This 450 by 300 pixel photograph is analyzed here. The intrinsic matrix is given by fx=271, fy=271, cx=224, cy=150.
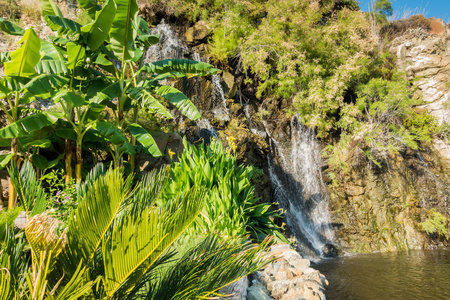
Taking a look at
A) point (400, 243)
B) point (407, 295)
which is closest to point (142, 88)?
point (407, 295)

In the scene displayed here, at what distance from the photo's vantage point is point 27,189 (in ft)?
8.28

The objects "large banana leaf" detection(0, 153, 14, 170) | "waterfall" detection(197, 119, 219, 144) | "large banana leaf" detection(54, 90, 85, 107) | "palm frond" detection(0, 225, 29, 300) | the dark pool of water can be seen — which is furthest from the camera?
"waterfall" detection(197, 119, 219, 144)

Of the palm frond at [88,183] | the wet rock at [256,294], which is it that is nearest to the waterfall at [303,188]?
the wet rock at [256,294]

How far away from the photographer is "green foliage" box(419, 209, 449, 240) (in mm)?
12312

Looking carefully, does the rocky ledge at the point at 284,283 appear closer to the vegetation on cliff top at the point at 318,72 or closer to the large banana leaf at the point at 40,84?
the large banana leaf at the point at 40,84

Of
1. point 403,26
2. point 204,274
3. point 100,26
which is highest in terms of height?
point 403,26

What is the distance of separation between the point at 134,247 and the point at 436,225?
49.9 ft

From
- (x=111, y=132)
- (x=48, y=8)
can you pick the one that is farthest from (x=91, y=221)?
(x=48, y=8)

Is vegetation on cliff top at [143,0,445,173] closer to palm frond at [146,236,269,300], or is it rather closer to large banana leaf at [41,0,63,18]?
large banana leaf at [41,0,63,18]

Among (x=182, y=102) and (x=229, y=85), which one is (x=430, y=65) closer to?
(x=229, y=85)

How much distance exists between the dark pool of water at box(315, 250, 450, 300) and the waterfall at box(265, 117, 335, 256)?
4.37 ft

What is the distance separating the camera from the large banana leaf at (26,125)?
4.54 meters

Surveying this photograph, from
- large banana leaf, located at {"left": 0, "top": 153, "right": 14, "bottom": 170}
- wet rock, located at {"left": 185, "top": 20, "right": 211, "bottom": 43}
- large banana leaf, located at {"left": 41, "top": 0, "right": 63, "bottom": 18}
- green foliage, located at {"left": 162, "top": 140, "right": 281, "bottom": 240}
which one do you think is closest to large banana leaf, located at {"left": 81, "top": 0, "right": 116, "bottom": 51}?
large banana leaf, located at {"left": 41, "top": 0, "right": 63, "bottom": 18}

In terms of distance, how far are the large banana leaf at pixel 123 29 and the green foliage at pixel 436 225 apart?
46.2 feet
